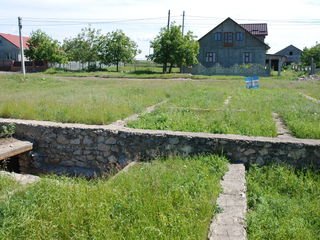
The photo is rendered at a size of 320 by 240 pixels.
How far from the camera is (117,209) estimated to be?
3.73 metres

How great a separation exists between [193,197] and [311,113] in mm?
6199

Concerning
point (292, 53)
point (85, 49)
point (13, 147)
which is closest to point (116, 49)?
point (85, 49)

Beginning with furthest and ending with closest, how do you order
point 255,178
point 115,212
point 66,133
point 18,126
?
point 18,126 → point 66,133 → point 255,178 → point 115,212

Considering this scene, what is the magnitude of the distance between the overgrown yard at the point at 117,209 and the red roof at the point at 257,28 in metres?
41.3

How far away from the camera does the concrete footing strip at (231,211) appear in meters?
3.31

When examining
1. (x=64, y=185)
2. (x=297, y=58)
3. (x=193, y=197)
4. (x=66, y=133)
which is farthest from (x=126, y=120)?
(x=297, y=58)

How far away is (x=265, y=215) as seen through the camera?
3928 mm

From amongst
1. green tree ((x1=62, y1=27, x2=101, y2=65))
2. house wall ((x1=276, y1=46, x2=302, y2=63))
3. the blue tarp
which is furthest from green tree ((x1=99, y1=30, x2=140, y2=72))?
house wall ((x1=276, y1=46, x2=302, y2=63))

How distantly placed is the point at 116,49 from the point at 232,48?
1542cm

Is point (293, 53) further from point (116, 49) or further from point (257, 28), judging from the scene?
point (116, 49)

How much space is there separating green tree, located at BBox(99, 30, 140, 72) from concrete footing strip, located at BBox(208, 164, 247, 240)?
3721 centimetres

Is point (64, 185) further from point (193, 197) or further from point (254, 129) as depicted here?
point (254, 129)

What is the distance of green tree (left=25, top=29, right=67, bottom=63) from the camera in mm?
40909

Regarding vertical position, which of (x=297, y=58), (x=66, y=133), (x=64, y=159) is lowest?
(x=64, y=159)
